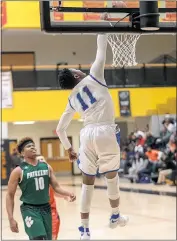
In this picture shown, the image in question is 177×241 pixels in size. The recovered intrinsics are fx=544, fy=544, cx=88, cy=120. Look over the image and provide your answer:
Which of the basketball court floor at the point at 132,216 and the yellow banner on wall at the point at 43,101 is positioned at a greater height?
the yellow banner on wall at the point at 43,101

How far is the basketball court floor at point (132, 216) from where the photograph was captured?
8.82 meters

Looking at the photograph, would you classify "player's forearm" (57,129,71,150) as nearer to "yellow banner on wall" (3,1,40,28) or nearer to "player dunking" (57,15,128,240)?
"player dunking" (57,15,128,240)

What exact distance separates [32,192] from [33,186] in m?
0.05

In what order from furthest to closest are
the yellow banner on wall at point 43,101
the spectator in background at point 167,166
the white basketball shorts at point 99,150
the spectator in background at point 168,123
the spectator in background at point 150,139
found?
the spectator in background at point 167,166
the spectator in background at point 150,139
the spectator in background at point 168,123
the yellow banner on wall at point 43,101
the white basketball shorts at point 99,150

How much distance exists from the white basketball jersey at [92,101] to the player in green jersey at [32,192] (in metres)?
1.45

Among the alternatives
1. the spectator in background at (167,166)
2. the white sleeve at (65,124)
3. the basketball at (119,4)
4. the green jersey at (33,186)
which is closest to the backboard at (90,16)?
the basketball at (119,4)

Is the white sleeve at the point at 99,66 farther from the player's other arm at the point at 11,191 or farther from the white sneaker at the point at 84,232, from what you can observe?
the player's other arm at the point at 11,191

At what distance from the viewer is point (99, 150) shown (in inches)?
126

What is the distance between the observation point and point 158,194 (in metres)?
14.8

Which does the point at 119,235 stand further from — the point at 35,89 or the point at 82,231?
the point at 82,231

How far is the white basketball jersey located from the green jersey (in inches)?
63.6

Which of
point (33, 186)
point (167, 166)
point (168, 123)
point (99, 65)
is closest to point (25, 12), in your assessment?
point (33, 186)

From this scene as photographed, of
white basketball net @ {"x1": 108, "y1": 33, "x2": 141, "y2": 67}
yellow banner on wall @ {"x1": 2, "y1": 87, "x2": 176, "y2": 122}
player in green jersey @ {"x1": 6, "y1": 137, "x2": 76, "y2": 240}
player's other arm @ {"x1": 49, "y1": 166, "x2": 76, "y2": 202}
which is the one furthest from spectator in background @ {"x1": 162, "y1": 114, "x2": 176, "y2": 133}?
white basketball net @ {"x1": 108, "y1": 33, "x2": 141, "y2": 67}

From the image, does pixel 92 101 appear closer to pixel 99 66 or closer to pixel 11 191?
pixel 99 66
